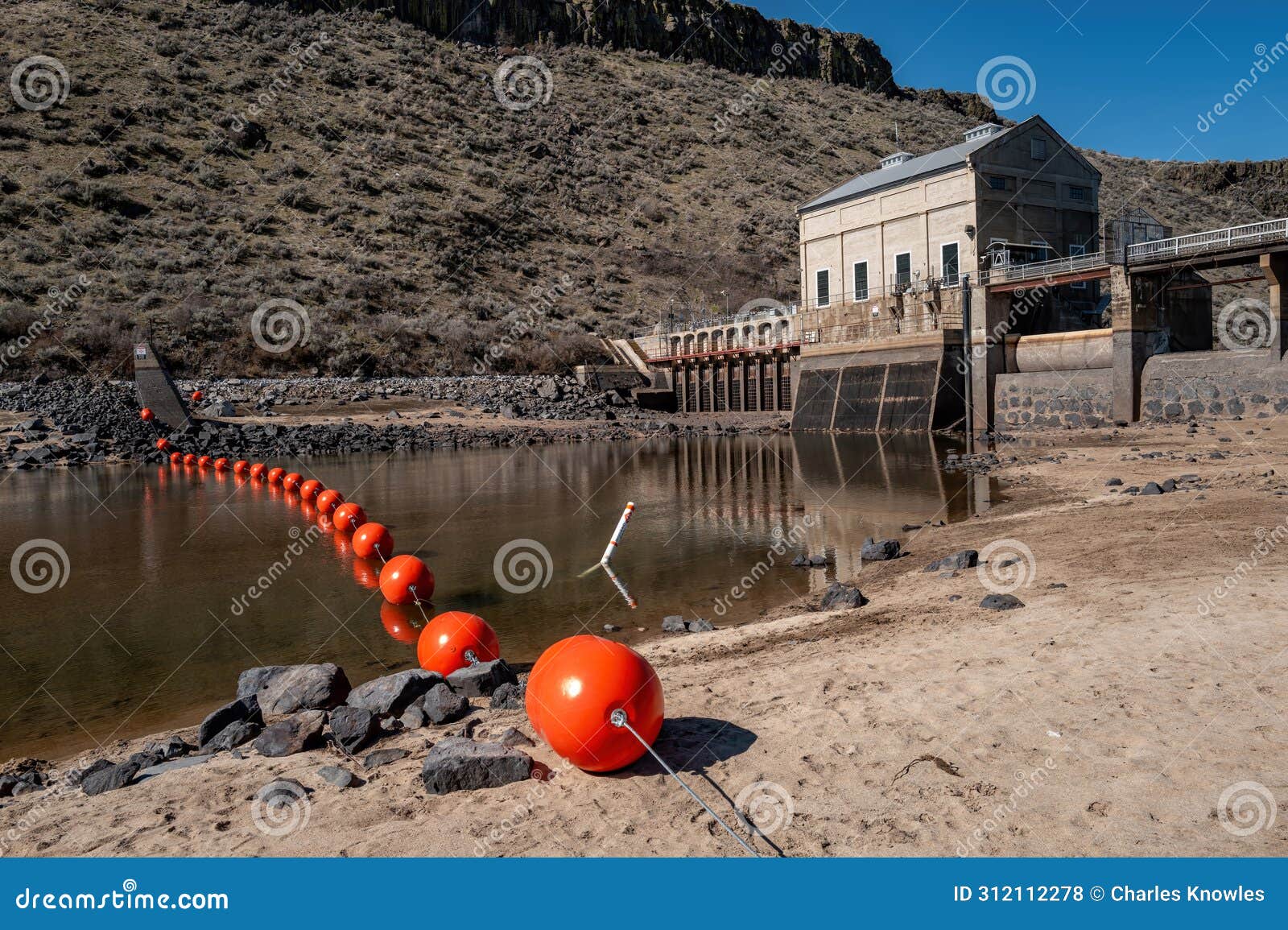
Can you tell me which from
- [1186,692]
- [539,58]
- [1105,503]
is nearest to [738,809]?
[1186,692]

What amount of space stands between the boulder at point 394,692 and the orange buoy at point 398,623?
10.2 feet

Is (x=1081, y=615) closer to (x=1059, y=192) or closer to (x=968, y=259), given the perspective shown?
(x=968, y=259)

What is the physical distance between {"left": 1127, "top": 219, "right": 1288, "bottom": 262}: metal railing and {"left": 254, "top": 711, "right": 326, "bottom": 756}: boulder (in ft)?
98.7

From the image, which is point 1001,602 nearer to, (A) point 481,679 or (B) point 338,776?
(A) point 481,679

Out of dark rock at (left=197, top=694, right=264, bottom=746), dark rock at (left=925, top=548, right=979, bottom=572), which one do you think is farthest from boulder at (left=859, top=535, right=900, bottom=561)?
dark rock at (left=197, top=694, right=264, bottom=746)

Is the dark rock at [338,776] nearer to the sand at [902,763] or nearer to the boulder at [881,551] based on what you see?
the sand at [902,763]

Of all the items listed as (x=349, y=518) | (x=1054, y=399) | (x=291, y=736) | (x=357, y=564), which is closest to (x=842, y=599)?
(x=291, y=736)

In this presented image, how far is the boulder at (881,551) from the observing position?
13484 millimetres

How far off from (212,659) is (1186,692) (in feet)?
32.7

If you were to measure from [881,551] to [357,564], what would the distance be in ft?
29.9

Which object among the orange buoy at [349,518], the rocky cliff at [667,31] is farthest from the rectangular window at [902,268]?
the rocky cliff at [667,31]

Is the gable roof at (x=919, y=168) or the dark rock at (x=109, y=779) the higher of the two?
the gable roof at (x=919, y=168)

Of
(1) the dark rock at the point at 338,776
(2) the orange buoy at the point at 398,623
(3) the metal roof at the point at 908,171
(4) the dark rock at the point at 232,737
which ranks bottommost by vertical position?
(2) the orange buoy at the point at 398,623

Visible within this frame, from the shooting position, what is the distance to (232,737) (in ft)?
22.7
